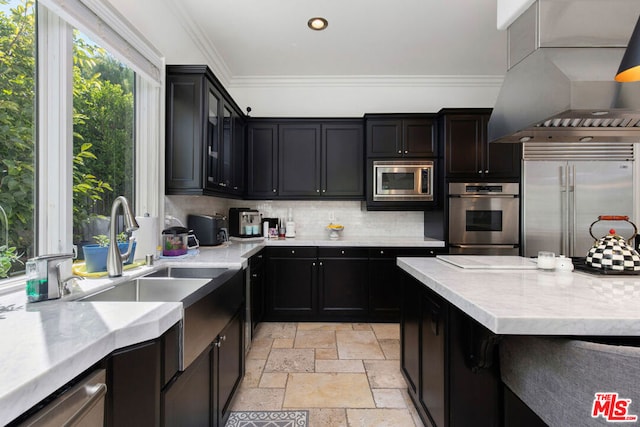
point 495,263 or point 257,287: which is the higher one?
point 495,263

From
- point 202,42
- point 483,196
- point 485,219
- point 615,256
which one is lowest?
point 615,256

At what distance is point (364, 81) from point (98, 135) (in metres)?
3.12

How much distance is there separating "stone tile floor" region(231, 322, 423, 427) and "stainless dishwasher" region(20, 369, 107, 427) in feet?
4.63

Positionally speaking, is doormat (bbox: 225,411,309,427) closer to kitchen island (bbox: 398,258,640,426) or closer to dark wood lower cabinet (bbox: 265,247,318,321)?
kitchen island (bbox: 398,258,640,426)

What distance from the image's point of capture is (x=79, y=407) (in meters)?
0.66

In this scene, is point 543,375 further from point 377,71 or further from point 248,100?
point 248,100

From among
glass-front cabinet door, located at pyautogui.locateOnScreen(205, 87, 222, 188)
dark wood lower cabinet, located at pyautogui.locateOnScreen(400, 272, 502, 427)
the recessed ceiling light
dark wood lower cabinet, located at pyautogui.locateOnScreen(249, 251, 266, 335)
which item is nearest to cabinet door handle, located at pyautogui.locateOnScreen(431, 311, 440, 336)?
dark wood lower cabinet, located at pyautogui.locateOnScreen(400, 272, 502, 427)

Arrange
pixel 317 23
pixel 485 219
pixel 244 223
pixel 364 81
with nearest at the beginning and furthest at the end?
pixel 317 23 < pixel 485 219 < pixel 244 223 < pixel 364 81

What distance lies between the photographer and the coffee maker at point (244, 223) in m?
3.50

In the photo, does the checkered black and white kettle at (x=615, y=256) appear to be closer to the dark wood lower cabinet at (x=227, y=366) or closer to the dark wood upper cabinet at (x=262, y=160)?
the dark wood lower cabinet at (x=227, y=366)

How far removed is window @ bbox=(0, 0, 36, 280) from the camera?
127 centimetres

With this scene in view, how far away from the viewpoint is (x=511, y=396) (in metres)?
1.23

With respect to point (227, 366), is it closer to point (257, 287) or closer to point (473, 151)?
point (257, 287)
